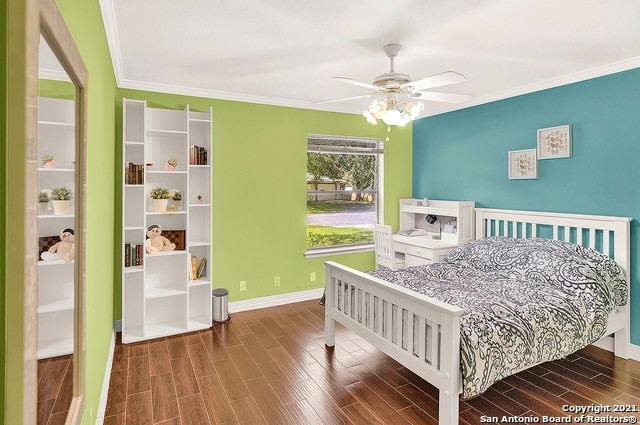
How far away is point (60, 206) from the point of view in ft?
3.51

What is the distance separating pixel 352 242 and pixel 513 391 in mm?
2959

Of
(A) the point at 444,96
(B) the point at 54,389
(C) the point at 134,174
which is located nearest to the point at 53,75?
(B) the point at 54,389

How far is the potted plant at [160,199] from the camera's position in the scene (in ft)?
12.2

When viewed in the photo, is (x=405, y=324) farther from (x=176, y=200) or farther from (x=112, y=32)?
(x=112, y=32)

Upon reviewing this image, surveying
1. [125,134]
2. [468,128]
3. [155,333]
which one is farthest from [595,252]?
[125,134]

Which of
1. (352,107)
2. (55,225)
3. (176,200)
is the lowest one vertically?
(55,225)

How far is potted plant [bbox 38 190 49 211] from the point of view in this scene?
2.85 feet

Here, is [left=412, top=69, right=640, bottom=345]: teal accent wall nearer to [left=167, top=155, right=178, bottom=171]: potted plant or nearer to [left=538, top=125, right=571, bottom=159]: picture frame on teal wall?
[left=538, top=125, right=571, bottom=159]: picture frame on teal wall

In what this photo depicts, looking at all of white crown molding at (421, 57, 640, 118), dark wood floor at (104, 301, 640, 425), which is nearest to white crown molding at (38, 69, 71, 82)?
dark wood floor at (104, 301, 640, 425)

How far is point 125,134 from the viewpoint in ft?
11.8

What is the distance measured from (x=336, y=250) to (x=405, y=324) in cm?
257

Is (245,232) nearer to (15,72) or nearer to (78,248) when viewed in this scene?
(78,248)

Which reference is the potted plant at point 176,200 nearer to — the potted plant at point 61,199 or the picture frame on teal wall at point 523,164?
the potted plant at point 61,199

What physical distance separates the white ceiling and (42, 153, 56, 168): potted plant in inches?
Answer: 67.0
